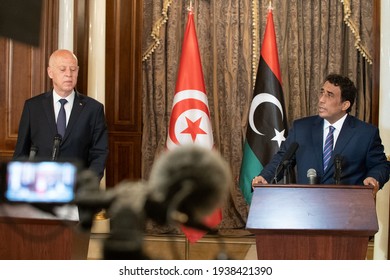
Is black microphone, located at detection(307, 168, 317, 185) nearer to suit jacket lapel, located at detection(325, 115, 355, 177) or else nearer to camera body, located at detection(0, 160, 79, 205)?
suit jacket lapel, located at detection(325, 115, 355, 177)

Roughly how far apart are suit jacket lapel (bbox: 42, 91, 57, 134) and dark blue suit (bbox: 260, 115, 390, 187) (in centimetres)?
169

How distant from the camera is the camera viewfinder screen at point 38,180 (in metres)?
0.61

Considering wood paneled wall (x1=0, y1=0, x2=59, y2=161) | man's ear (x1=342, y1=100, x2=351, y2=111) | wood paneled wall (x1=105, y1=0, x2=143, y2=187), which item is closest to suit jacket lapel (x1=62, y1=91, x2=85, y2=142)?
man's ear (x1=342, y1=100, x2=351, y2=111)

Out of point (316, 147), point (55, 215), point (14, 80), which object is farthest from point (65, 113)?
point (14, 80)

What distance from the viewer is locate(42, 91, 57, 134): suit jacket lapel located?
1848mm

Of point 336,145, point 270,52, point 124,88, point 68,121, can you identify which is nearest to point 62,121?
point 68,121

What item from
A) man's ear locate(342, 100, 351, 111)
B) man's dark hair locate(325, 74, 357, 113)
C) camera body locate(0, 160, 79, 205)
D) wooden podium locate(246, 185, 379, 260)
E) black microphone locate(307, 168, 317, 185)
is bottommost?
wooden podium locate(246, 185, 379, 260)

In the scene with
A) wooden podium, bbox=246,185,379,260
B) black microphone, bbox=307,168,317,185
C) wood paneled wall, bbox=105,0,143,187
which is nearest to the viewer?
wooden podium, bbox=246,185,379,260

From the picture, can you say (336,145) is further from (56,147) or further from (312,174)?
(56,147)

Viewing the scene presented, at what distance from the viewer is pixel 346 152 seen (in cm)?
358

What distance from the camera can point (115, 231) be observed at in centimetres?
56

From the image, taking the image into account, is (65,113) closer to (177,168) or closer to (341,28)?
(177,168)

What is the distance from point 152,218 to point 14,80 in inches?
182

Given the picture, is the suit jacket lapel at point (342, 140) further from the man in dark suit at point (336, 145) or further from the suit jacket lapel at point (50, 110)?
the suit jacket lapel at point (50, 110)
